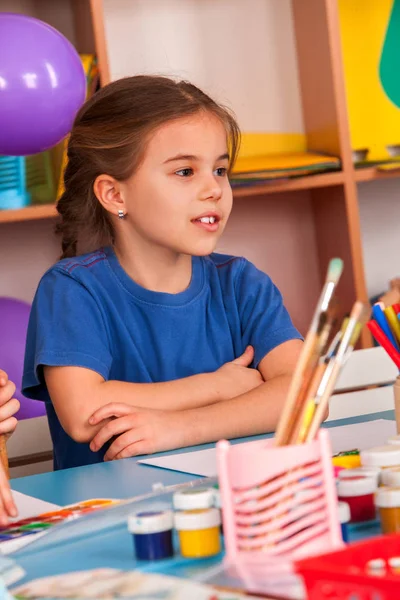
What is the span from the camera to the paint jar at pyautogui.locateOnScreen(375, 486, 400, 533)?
0.60 metres

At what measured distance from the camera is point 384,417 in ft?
3.85

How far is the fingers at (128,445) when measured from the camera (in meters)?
1.11

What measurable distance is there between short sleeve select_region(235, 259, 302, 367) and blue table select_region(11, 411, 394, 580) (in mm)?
248

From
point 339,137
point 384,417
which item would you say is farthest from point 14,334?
point 384,417

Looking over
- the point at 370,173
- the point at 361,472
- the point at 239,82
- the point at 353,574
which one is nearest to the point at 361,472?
the point at 361,472

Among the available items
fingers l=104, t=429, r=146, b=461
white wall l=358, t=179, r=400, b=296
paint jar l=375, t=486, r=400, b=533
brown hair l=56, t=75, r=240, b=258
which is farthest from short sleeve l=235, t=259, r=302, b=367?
white wall l=358, t=179, r=400, b=296

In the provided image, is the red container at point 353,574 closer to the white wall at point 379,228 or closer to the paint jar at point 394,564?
the paint jar at point 394,564

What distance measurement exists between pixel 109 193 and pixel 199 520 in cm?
96

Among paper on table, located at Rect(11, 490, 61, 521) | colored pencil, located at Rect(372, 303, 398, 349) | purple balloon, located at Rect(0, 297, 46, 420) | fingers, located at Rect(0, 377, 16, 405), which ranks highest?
colored pencil, located at Rect(372, 303, 398, 349)

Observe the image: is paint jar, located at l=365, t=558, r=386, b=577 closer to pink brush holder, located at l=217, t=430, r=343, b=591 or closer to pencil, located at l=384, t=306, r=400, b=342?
pink brush holder, located at l=217, t=430, r=343, b=591

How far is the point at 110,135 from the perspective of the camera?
148 cm

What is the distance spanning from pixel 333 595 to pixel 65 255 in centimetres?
120

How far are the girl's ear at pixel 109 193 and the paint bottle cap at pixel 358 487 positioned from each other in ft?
2.95

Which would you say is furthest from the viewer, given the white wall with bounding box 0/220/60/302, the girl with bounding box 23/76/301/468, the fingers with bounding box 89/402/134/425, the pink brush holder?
the white wall with bounding box 0/220/60/302
